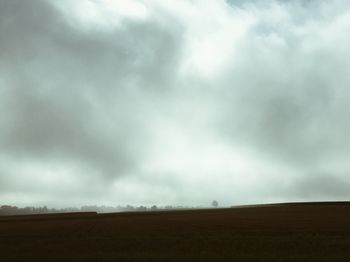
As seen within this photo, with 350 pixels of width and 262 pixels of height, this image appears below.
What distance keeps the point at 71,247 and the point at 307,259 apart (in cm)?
2265

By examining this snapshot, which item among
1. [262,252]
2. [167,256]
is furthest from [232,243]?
[167,256]

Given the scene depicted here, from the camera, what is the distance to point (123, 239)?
4875cm

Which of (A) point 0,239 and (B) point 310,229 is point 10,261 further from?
(B) point 310,229

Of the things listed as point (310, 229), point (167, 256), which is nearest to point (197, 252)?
point (167, 256)

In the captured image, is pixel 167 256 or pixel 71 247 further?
pixel 71 247

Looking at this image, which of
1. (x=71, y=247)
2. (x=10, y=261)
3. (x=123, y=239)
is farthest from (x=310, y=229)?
(x=10, y=261)

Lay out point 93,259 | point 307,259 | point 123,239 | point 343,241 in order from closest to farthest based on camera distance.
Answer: point 307,259, point 93,259, point 343,241, point 123,239

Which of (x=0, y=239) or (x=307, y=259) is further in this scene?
(x=0, y=239)

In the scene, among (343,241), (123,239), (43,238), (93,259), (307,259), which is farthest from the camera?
(43,238)

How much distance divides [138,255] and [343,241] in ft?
67.5

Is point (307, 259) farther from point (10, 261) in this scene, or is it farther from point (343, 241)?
point (10, 261)

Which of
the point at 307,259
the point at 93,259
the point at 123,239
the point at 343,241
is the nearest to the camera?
the point at 307,259

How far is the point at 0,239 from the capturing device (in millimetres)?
53375

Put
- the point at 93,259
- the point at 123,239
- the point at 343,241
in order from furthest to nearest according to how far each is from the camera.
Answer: the point at 123,239 < the point at 343,241 < the point at 93,259
